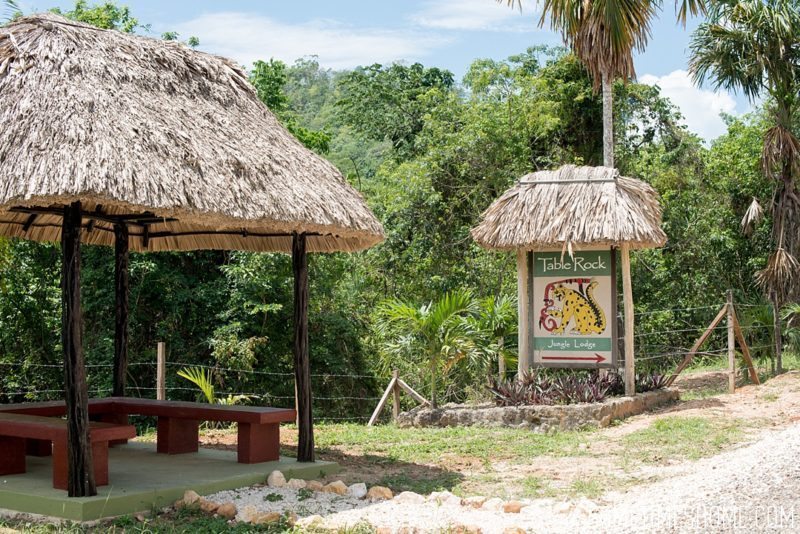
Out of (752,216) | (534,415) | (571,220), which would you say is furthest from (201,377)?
(752,216)

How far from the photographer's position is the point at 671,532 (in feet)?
17.7

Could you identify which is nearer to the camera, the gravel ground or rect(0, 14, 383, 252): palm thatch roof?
the gravel ground

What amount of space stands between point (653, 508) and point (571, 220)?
6614 mm

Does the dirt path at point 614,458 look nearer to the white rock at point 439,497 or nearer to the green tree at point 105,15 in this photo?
the white rock at point 439,497

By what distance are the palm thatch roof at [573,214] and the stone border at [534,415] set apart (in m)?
2.14

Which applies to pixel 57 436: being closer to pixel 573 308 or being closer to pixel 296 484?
pixel 296 484

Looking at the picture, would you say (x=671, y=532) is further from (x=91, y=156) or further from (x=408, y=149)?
(x=408, y=149)

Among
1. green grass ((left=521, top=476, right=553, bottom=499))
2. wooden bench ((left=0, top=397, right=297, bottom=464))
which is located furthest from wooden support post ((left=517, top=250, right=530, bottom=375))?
wooden bench ((left=0, top=397, right=297, bottom=464))

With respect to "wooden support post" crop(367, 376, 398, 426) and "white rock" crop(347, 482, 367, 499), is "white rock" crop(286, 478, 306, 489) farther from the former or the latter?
"wooden support post" crop(367, 376, 398, 426)

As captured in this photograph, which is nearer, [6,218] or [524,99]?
[6,218]

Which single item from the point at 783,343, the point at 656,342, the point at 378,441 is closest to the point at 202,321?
the point at 378,441

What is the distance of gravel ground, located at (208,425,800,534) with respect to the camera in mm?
5574

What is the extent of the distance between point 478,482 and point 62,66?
197 inches

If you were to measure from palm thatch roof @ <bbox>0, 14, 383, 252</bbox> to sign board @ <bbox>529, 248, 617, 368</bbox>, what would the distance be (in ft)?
12.9
